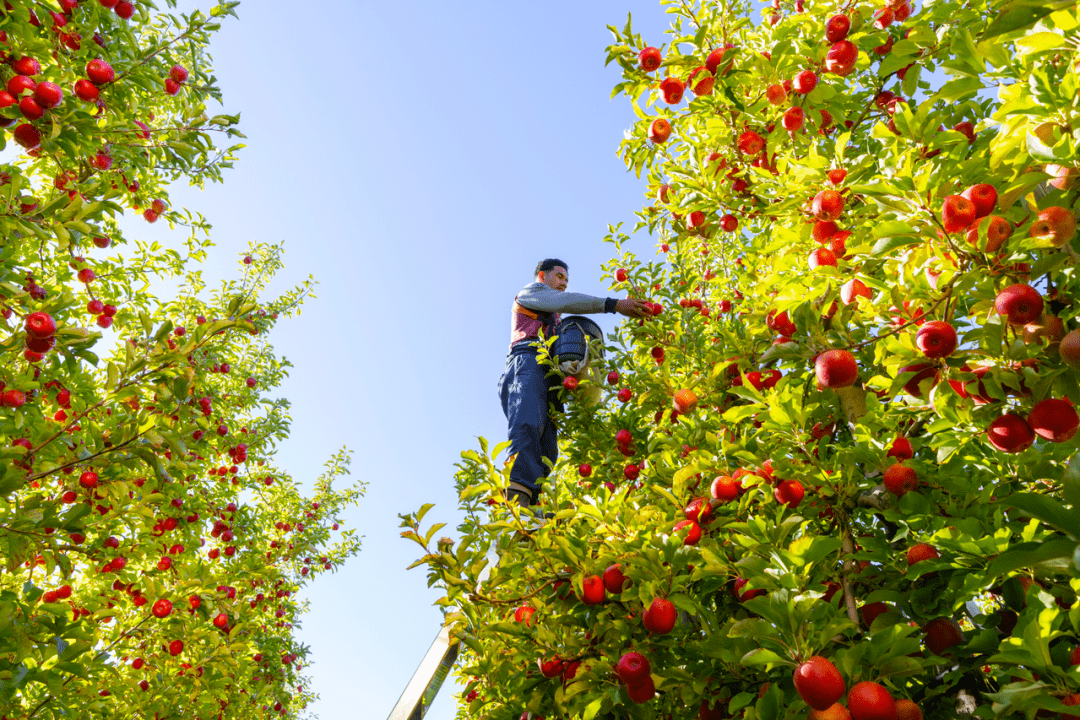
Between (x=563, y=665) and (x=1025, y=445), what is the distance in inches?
58.4

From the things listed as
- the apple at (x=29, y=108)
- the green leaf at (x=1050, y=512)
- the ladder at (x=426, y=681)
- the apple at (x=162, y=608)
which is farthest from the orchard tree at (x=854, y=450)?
the apple at (x=29, y=108)

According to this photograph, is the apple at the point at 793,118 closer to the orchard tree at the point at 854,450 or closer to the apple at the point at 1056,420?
the orchard tree at the point at 854,450

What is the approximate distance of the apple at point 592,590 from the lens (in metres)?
1.98

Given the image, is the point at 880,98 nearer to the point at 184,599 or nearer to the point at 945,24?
the point at 945,24

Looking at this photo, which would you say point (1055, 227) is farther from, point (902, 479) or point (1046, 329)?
point (902, 479)

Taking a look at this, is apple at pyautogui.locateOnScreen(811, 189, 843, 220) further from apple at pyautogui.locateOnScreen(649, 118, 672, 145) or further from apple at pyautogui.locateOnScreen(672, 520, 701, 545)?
apple at pyautogui.locateOnScreen(649, 118, 672, 145)

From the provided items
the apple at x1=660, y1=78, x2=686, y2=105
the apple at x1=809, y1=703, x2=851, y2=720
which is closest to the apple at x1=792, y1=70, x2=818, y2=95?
the apple at x1=660, y1=78, x2=686, y2=105

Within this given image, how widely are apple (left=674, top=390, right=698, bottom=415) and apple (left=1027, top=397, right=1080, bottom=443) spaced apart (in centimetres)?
182

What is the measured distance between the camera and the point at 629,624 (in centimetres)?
198

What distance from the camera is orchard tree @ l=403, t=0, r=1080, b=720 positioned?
4.49ft

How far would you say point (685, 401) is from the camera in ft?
10.5

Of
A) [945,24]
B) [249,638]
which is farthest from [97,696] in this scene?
[945,24]

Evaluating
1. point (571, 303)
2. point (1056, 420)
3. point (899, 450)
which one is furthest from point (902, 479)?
point (571, 303)

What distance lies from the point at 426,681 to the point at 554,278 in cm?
372
